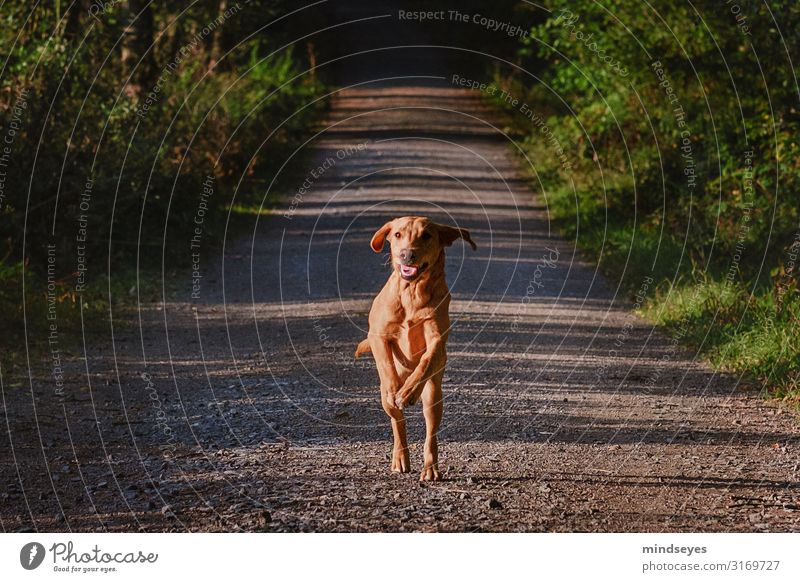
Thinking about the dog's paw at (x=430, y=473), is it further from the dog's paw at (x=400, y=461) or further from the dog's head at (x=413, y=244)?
the dog's head at (x=413, y=244)

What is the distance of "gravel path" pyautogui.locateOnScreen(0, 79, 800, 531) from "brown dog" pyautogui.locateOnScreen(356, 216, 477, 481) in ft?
2.48

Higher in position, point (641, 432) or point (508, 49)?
point (508, 49)

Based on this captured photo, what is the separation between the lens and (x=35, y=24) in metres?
13.0

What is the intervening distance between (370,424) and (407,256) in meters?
3.01

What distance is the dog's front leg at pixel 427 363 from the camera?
451 centimetres

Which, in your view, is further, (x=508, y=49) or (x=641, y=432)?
(x=508, y=49)

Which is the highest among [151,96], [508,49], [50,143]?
[508,49]

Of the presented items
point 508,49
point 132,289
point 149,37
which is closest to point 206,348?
point 132,289

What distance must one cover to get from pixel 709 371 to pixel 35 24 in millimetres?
8057

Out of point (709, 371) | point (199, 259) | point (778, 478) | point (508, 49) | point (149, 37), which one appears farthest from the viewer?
point (508, 49)

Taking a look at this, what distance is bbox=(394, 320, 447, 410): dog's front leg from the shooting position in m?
4.51

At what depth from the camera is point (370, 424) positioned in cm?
721

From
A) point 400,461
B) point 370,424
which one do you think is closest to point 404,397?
point 400,461

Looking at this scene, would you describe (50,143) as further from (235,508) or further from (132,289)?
(235,508)
